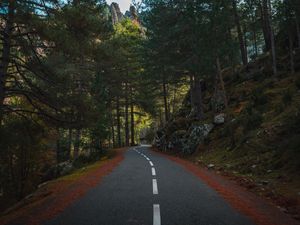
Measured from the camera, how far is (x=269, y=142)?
55.8 feet

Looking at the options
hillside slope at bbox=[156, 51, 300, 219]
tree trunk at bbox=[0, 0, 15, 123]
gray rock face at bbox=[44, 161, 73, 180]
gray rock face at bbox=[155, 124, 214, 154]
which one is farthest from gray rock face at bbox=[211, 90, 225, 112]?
tree trunk at bbox=[0, 0, 15, 123]

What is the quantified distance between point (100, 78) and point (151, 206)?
2364 centimetres

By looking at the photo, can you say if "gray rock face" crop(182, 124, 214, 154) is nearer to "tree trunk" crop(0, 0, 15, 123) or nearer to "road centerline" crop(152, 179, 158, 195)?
"road centerline" crop(152, 179, 158, 195)

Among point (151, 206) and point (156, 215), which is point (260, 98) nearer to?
point (151, 206)

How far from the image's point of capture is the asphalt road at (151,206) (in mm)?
7254

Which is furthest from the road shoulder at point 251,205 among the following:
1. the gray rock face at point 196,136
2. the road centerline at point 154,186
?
the gray rock face at point 196,136

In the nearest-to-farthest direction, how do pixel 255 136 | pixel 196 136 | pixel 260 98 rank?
pixel 255 136 → pixel 260 98 → pixel 196 136

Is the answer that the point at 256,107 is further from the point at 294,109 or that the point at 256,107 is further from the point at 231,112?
the point at 294,109

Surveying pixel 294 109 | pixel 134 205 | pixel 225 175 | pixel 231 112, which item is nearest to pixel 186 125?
pixel 231 112

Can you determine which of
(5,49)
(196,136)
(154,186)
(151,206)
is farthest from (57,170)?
(151,206)

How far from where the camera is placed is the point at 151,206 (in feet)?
28.3

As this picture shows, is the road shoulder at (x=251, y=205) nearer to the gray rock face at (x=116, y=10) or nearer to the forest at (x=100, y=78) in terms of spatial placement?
the forest at (x=100, y=78)

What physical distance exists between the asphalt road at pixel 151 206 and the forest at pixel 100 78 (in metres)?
3.83

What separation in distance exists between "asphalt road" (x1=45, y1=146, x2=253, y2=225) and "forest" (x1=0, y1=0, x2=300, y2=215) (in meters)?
3.83
